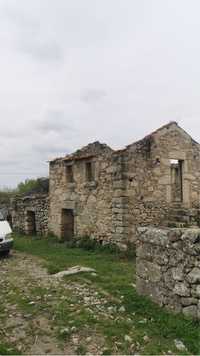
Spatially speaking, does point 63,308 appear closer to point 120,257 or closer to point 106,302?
point 106,302

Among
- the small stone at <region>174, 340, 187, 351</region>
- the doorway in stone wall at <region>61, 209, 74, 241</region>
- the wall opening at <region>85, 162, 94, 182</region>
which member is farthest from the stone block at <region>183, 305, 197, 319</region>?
the doorway in stone wall at <region>61, 209, 74, 241</region>

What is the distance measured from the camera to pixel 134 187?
11.6m

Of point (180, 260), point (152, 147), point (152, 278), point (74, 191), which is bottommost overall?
point (152, 278)

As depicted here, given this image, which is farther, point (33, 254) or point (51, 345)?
point (33, 254)

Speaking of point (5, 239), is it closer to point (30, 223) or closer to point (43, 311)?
point (43, 311)

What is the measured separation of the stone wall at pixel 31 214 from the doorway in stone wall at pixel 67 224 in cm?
153

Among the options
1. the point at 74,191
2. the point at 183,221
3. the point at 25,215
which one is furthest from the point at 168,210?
the point at 25,215

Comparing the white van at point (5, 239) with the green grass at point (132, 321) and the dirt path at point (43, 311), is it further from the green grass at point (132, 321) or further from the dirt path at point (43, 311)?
the green grass at point (132, 321)

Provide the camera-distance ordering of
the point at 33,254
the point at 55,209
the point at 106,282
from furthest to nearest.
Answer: the point at 55,209, the point at 33,254, the point at 106,282

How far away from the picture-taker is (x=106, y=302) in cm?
581

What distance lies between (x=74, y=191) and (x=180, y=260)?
9135 millimetres

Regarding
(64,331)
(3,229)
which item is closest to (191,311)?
(64,331)

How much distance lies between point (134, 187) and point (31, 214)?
308 inches

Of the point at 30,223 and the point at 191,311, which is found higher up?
the point at 30,223
